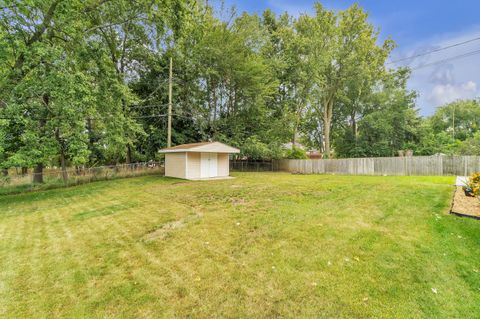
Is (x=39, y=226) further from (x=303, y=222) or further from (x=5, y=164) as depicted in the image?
(x=303, y=222)

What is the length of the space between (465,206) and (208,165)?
452 inches

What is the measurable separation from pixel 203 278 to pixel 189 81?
17.5 meters

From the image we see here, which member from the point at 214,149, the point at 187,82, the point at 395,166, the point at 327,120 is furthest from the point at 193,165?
the point at 327,120

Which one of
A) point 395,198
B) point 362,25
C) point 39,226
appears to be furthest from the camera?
point 362,25

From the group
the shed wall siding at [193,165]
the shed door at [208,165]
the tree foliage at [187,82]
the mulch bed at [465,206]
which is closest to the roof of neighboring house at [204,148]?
the shed wall siding at [193,165]

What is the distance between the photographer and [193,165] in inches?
→ 524

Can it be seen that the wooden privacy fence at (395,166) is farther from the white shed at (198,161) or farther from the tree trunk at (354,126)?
the tree trunk at (354,126)

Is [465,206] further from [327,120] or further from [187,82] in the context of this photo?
[327,120]

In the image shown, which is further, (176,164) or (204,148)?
(176,164)

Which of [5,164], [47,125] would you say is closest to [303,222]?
[5,164]

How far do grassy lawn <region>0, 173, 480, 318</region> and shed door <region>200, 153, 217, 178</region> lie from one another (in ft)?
25.9

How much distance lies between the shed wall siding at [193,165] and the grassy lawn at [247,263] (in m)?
7.33

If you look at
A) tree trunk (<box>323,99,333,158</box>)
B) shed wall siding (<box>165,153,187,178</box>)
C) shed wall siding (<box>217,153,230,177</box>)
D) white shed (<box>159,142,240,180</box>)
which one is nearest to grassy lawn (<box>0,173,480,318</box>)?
white shed (<box>159,142,240,180</box>)

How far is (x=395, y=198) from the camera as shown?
643cm
